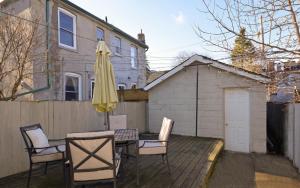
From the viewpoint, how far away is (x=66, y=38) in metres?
12.7

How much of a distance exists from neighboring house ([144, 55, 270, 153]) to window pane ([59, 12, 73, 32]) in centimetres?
459

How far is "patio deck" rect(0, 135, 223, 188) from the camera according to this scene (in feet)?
18.1

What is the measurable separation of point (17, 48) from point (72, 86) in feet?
13.5

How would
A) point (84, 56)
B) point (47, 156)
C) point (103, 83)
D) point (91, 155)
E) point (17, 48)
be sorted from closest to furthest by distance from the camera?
point (91, 155), point (47, 156), point (103, 83), point (17, 48), point (84, 56)

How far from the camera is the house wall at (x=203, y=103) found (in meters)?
10.8

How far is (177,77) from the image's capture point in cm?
1263

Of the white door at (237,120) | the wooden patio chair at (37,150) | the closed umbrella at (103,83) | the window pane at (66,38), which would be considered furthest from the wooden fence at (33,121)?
the white door at (237,120)

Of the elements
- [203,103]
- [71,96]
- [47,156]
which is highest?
[71,96]

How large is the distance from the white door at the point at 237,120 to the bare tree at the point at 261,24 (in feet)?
17.5

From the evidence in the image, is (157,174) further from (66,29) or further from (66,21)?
(66,21)

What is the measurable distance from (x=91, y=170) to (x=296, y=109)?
6.81 metres

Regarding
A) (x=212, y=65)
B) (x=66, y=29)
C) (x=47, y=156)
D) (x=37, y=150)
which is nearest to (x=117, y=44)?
(x=66, y=29)

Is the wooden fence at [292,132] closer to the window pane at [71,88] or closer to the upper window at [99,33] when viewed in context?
the window pane at [71,88]

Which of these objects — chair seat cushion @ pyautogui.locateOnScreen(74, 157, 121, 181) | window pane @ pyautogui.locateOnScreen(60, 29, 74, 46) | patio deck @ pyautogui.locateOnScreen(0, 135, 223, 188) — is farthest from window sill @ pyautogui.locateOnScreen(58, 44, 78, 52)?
chair seat cushion @ pyautogui.locateOnScreen(74, 157, 121, 181)
